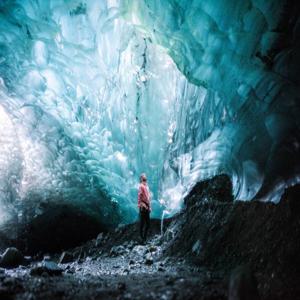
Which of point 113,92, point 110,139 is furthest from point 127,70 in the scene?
point 110,139

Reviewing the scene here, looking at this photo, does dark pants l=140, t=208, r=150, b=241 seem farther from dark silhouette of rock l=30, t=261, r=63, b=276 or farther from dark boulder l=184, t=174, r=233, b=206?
dark silhouette of rock l=30, t=261, r=63, b=276

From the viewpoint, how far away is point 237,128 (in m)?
4.62

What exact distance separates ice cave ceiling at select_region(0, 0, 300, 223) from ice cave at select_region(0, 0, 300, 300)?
0.09 ft

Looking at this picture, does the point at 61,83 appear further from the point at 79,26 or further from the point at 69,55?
the point at 79,26

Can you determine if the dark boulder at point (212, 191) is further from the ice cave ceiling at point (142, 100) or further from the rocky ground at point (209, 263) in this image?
the ice cave ceiling at point (142, 100)

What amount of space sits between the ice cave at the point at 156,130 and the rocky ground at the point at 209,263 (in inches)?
0.9

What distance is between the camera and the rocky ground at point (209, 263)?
8.29 ft

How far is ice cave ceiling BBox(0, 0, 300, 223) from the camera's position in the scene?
3.68 meters

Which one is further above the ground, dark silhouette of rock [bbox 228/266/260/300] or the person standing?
dark silhouette of rock [bbox 228/266/260/300]

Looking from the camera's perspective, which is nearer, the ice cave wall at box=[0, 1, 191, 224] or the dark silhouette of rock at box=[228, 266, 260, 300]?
the dark silhouette of rock at box=[228, 266, 260, 300]

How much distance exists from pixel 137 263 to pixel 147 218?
4.15 ft

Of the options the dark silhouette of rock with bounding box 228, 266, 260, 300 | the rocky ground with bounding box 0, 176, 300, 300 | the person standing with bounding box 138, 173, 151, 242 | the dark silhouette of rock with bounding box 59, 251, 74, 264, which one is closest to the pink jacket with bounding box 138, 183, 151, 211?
the person standing with bounding box 138, 173, 151, 242

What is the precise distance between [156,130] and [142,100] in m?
0.81

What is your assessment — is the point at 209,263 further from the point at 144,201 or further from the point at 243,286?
the point at 144,201
